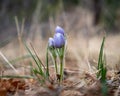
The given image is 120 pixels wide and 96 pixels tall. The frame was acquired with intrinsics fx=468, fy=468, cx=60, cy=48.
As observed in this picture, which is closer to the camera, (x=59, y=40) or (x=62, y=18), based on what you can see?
(x=59, y=40)

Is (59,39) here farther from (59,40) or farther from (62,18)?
(62,18)

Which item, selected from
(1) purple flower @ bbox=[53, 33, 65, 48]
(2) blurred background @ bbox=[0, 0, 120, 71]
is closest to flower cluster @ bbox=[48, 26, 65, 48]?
(1) purple flower @ bbox=[53, 33, 65, 48]

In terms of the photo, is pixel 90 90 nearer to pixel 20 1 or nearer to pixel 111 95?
pixel 111 95

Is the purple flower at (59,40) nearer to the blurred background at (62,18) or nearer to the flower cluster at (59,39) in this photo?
the flower cluster at (59,39)

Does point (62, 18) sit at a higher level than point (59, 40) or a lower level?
higher

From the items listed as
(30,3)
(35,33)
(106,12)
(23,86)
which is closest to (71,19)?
(30,3)

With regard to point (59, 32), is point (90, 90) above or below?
below

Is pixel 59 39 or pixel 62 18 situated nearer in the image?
pixel 59 39

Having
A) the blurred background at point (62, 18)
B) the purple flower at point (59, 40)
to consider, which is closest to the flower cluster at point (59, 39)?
the purple flower at point (59, 40)

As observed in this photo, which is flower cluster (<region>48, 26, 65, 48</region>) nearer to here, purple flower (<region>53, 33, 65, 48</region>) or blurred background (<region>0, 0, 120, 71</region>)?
purple flower (<region>53, 33, 65, 48</region>)

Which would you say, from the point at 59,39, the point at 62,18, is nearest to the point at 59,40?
the point at 59,39

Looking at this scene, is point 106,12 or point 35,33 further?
point 106,12
